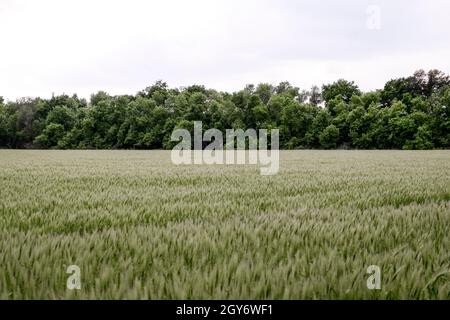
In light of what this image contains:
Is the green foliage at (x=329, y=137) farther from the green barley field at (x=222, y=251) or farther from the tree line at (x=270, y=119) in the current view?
the green barley field at (x=222, y=251)

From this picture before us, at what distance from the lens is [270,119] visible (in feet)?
208

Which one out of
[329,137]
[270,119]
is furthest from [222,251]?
[270,119]

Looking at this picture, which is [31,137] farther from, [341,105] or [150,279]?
[150,279]

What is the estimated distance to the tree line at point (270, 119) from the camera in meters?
56.8

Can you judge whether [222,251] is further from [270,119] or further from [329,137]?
[270,119]

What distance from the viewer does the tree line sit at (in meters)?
56.8

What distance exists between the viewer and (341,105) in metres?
63.1

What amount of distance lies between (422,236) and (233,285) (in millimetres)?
2279

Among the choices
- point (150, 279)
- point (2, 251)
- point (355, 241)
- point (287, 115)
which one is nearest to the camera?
point (150, 279)

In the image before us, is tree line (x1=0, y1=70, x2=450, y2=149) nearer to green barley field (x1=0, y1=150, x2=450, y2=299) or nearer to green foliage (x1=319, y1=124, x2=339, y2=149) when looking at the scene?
green foliage (x1=319, y1=124, x2=339, y2=149)

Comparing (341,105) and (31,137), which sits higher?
(341,105)

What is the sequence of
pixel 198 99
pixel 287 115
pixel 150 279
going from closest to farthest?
pixel 150 279 < pixel 287 115 < pixel 198 99

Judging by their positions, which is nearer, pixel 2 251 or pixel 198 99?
pixel 2 251
